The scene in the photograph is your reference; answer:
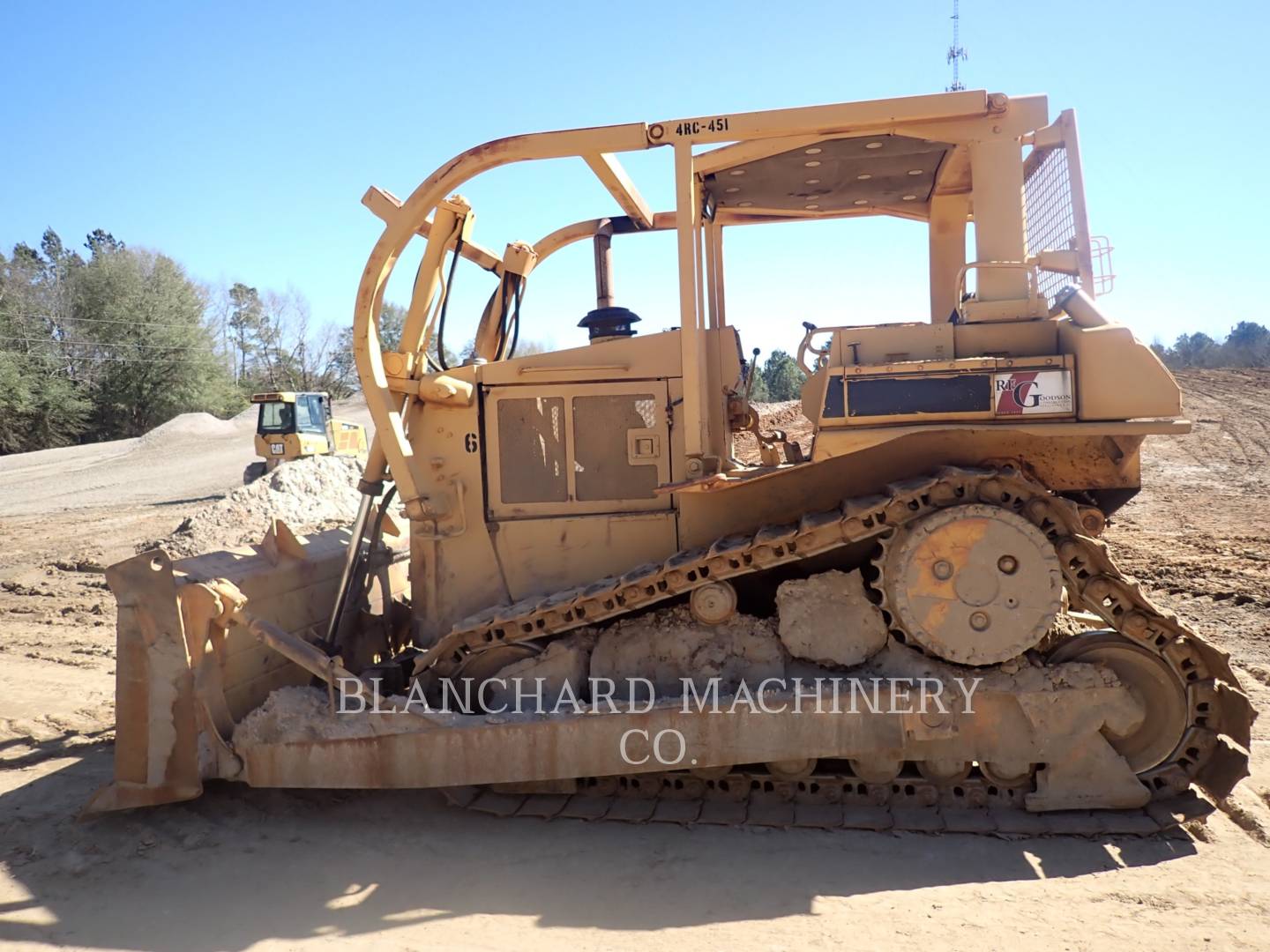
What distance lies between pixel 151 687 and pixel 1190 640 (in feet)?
15.5

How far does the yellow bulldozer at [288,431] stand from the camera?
66.0 ft

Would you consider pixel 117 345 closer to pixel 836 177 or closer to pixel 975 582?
pixel 836 177

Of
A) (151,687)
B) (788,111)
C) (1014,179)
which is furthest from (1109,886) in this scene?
(151,687)

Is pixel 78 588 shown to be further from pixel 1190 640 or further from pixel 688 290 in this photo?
pixel 1190 640

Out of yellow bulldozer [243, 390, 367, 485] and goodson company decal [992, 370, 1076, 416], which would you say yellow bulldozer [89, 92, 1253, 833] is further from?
yellow bulldozer [243, 390, 367, 485]

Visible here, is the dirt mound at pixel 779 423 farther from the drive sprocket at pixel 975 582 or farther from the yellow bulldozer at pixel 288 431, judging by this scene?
the drive sprocket at pixel 975 582

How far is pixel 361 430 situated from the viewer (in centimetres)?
2428

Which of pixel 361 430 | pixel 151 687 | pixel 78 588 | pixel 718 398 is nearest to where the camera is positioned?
pixel 151 687

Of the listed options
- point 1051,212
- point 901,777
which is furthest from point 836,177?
point 901,777

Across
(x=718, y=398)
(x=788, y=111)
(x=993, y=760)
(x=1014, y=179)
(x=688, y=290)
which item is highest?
(x=788, y=111)

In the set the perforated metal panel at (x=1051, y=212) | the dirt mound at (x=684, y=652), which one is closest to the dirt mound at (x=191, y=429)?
the dirt mound at (x=684, y=652)

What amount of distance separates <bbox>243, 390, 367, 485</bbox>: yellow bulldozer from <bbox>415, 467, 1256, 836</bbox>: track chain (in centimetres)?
1694

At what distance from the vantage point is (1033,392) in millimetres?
3951

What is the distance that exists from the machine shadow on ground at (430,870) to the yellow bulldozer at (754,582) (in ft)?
0.58
